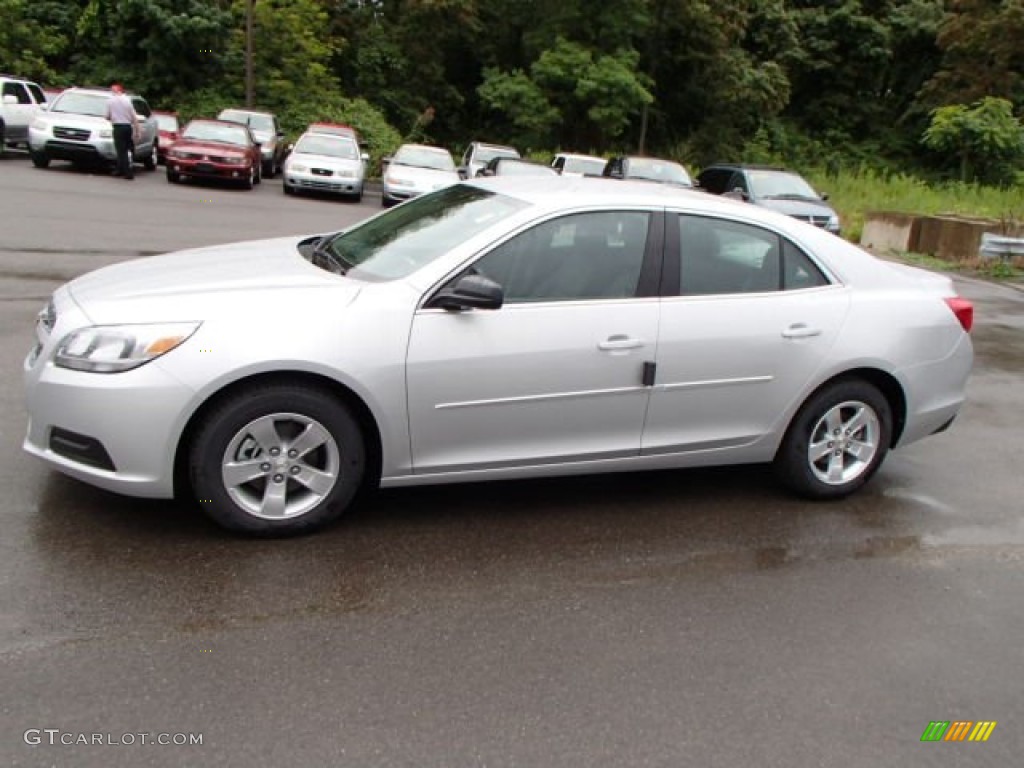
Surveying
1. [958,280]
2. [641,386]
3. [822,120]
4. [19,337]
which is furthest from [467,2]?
[641,386]

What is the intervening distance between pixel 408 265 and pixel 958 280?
13118mm

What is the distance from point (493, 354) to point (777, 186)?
50.5ft

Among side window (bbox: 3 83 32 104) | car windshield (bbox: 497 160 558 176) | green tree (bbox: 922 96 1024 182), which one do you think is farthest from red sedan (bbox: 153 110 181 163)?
green tree (bbox: 922 96 1024 182)

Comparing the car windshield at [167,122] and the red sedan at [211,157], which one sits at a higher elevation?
the car windshield at [167,122]

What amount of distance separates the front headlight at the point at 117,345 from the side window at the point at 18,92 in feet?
67.4

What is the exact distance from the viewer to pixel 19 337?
22.4 ft

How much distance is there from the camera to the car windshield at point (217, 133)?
2020cm

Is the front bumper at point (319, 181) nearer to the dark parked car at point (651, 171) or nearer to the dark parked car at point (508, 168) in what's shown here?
the dark parked car at point (508, 168)

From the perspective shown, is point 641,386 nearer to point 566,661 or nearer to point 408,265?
point 408,265

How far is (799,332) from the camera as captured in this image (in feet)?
15.6

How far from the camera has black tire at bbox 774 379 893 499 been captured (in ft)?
16.1

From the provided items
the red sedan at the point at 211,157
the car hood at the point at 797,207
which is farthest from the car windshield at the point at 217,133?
the car hood at the point at 797,207

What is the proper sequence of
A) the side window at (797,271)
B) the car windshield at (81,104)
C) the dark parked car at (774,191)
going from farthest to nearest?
1. the car windshield at (81,104)
2. the dark parked car at (774,191)
3. the side window at (797,271)

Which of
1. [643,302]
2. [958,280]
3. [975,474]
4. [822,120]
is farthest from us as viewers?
[822,120]
